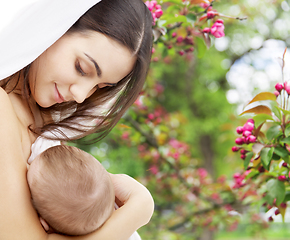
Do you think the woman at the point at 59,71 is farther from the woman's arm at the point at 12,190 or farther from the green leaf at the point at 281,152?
the green leaf at the point at 281,152

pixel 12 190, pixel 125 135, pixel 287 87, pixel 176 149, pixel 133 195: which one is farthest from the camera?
pixel 176 149

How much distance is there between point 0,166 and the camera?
69 cm

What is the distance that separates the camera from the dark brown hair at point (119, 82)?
0.89 m

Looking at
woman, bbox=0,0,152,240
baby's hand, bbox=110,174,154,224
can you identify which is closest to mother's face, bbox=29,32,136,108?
woman, bbox=0,0,152,240

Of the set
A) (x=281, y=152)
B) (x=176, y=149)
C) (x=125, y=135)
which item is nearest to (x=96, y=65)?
(x=281, y=152)

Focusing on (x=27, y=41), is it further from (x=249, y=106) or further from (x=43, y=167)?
(x=249, y=106)

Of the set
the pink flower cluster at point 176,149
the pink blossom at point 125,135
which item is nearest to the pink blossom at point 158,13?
the pink blossom at point 125,135

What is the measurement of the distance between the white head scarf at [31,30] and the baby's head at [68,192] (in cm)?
27

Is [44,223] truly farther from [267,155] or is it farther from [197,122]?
[197,122]

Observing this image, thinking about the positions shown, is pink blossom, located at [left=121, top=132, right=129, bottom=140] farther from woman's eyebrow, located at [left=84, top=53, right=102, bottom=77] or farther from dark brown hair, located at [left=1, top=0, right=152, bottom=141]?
woman's eyebrow, located at [left=84, top=53, right=102, bottom=77]

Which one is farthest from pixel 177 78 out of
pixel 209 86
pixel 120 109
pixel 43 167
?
pixel 43 167

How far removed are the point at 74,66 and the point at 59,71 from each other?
0.04 m

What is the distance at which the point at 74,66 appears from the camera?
0.85 meters

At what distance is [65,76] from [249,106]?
2.15 feet
